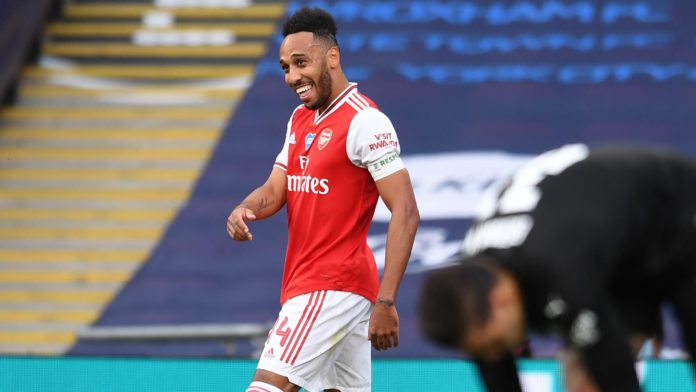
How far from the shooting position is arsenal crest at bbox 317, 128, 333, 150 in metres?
4.85

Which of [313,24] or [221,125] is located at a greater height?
[313,24]

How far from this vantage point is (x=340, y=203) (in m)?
4.79

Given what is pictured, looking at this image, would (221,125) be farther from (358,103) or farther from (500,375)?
(500,375)

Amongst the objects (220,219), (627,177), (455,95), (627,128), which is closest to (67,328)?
(220,219)

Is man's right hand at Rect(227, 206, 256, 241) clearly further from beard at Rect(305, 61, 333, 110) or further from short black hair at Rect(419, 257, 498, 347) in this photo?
short black hair at Rect(419, 257, 498, 347)

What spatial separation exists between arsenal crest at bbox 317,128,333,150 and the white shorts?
601 mm

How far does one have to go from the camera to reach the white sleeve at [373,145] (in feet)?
15.5

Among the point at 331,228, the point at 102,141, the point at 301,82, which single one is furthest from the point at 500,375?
the point at 102,141

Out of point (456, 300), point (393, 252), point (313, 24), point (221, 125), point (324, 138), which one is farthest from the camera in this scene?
point (221, 125)

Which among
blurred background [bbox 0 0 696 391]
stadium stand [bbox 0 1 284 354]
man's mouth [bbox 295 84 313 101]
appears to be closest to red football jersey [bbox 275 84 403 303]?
man's mouth [bbox 295 84 313 101]

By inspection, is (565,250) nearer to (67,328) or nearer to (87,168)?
(67,328)

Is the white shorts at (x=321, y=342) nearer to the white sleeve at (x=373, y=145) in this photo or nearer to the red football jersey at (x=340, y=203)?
the red football jersey at (x=340, y=203)

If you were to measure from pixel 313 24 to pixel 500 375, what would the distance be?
215 centimetres

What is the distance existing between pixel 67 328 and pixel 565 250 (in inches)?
285
